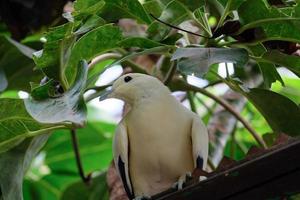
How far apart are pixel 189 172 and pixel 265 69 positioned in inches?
7.8

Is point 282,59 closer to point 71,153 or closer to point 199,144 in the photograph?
point 199,144

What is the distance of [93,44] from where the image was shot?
107 centimetres

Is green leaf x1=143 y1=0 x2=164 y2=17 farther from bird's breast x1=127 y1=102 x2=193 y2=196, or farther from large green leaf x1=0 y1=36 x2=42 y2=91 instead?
large green leaf x1=0 y1=36 x2=42 y2=91

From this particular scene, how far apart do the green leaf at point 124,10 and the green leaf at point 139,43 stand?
0.05 metres

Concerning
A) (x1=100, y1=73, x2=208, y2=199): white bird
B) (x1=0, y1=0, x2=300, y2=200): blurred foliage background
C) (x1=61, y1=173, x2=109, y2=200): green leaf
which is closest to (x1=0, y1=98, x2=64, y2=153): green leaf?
(x1=0, y1=0, x2=300, y2=200): blurred foliage background

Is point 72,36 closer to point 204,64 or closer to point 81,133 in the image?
point 204,64

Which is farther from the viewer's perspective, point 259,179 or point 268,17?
point 268,17

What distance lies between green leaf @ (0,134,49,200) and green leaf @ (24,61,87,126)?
21cm

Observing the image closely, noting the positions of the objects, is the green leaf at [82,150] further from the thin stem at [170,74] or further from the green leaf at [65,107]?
the green leaf at [65,107]

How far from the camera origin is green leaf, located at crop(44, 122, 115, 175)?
1945 millimetres

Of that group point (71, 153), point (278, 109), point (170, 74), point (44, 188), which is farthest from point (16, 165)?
point (71, 153)

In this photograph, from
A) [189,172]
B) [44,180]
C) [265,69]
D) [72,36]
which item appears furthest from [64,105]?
[44,180]

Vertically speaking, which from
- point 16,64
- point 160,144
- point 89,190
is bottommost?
point 89,190

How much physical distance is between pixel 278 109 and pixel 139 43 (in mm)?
240
